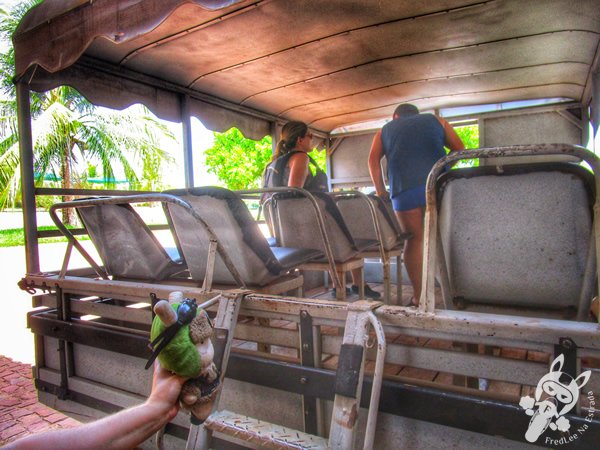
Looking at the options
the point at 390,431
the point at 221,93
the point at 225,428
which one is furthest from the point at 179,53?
the point at 390,431

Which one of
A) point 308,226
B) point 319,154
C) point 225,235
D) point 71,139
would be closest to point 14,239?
point 71,139

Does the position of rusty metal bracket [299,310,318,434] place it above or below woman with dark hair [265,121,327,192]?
below

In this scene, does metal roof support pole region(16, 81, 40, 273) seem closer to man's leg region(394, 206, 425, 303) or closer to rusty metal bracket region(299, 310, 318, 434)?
rusty metal bracket region(299, 310, 318, 434)

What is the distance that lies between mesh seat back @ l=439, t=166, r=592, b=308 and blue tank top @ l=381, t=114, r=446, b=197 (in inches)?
50.7

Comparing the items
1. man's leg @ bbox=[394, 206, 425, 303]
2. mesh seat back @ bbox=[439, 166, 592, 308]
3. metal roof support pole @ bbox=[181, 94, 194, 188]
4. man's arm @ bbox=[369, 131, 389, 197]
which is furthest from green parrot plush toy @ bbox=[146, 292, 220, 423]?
metal roof support pole @ bbox=[181, 94, 194, 188]

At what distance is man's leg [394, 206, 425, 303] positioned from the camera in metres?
2.94

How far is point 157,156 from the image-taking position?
20.5 m

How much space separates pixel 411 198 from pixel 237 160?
77.2ft

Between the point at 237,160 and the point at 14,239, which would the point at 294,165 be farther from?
the point at 14,239

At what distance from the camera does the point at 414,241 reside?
3.03m

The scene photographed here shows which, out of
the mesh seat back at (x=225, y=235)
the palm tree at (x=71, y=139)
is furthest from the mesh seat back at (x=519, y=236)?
the palm tree at (x=71, y=139)

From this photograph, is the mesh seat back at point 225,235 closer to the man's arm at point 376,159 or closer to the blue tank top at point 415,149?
the blue tank top at point 415,149

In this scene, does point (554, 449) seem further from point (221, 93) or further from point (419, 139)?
point (221, 93)

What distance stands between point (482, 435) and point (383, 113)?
5.07m
